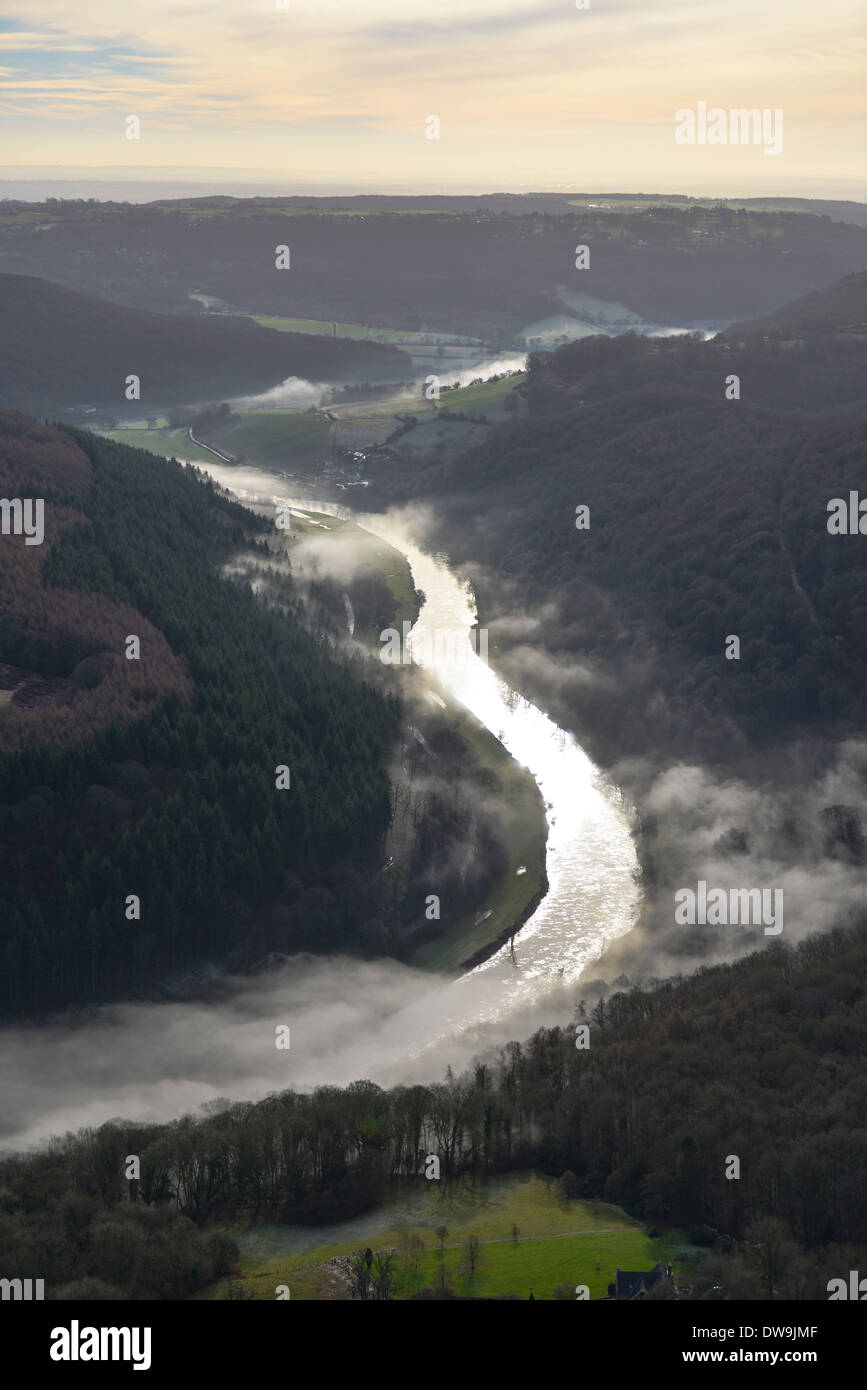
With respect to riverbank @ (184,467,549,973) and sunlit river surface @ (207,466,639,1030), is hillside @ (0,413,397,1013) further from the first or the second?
sunlit river surface @ (207,466,639,1030)

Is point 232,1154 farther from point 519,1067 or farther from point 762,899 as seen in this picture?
point 762,899

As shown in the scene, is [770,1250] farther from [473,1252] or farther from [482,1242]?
[482,1242]

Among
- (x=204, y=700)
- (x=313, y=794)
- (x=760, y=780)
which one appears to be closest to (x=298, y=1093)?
(x=313, y=794)
